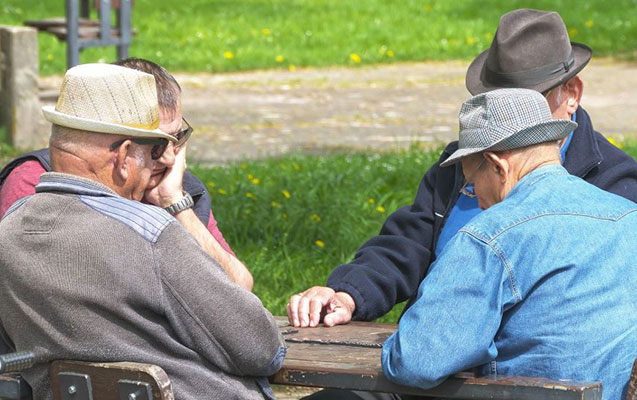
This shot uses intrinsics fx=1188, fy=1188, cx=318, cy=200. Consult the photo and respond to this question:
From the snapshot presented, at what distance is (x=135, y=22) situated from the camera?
56.9ft

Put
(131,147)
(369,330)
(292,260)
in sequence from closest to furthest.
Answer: (131,147) < (369,330) < (292,260)

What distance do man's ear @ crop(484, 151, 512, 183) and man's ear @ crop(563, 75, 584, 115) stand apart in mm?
908

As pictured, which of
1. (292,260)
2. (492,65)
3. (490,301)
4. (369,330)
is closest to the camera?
(490,301)

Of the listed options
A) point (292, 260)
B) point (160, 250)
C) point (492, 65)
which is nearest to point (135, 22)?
point (292, 260)

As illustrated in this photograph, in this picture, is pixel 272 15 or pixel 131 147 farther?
pixel 272 15

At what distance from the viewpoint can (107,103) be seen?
2820 mm

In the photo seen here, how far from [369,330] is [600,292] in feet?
2.94

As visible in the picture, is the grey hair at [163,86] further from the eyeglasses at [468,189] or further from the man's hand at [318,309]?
the eyeglasses at [468,189]

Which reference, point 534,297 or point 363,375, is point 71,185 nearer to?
point 363,375

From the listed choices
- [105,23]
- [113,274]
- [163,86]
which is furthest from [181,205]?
[105,23]

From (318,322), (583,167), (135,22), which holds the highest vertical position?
(583,167)

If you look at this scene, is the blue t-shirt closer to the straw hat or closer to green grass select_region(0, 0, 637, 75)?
the straw hat

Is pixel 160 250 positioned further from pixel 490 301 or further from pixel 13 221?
pixel 490 301

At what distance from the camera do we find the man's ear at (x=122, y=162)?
2.85 metres
